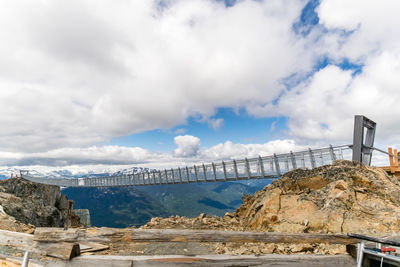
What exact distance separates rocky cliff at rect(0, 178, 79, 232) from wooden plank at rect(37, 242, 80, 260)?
9.05 metres

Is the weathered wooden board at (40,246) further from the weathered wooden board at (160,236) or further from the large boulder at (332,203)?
the large boulder at (332,203)

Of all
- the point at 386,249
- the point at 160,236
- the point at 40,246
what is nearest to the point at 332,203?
the point at 386,249

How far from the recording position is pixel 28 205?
56.3 feet

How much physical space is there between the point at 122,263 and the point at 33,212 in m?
17.3

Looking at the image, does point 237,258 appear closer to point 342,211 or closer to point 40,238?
point 40,238

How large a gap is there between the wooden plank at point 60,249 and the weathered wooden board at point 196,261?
0.14 meters

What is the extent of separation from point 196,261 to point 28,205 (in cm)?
1870

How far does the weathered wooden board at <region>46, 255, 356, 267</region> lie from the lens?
4.32 metres

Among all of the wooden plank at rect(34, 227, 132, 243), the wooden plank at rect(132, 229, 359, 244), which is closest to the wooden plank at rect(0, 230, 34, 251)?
the wooden plank at rect(34, 227, 132, 243)

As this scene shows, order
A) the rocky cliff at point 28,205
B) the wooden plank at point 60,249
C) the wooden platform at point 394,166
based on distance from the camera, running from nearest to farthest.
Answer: the wooden plank at point 60,249 < the rocky cliff at point 28,205 < the wooden platform at point 394,166

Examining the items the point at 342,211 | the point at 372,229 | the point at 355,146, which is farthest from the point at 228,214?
the point at 355,146

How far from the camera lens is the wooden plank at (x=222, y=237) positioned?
15.3 feet

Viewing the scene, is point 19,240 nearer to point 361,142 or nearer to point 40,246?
point 40,246

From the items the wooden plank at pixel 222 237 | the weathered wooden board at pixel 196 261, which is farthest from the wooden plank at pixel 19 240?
the wooden plank at pixel 222 237
